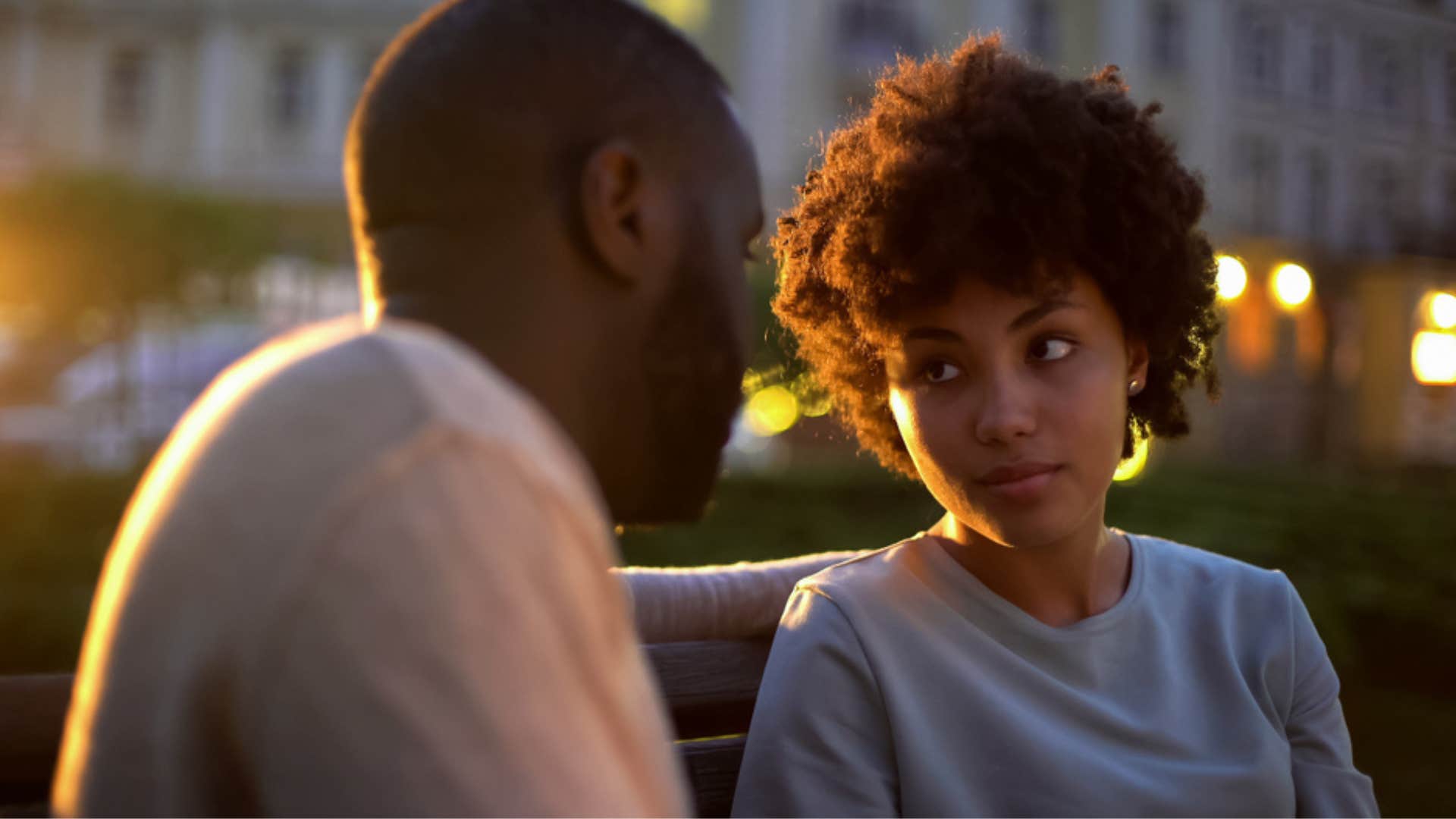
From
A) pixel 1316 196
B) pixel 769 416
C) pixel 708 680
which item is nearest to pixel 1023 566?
pixel 708 680

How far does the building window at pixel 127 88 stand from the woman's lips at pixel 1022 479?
110 feet

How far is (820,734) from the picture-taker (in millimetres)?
1900

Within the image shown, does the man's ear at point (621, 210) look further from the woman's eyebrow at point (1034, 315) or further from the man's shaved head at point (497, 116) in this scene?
the woman's eyebrow at point (1034, 315)

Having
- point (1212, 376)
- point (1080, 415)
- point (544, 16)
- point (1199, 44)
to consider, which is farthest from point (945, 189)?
point (1199, 44)

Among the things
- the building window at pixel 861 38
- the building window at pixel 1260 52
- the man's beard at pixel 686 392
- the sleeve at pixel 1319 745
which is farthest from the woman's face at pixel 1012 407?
the building window at pixel 1260 52

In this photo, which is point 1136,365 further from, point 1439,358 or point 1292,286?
point 1439,358

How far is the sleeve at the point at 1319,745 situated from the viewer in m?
2.04

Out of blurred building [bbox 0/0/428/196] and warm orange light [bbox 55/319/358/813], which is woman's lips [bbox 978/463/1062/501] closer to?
warm orange light [bbox 55/319/358/813]

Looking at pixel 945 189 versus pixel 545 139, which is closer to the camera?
pixel 545 139

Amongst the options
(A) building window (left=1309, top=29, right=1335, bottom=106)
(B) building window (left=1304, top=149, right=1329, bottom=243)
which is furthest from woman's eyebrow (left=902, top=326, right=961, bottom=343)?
(B) building window (left=1304, top=149, right=1329, bottom=243)

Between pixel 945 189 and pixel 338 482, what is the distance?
1.41 m

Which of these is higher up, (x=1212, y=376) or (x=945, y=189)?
(x=945, y=189)

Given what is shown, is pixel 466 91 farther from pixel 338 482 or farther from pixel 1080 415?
pixel 1080 415

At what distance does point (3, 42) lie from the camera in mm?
32062
